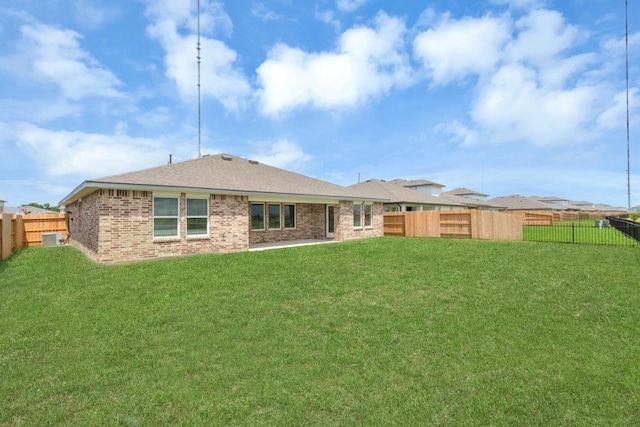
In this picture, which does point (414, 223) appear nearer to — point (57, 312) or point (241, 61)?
point (241, 61)

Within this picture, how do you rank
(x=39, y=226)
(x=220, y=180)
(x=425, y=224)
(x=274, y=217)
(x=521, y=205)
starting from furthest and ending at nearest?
(x=521, y=205) → (x=425, y=224) → (x=39, y=226) → (x=274, y=217) → (x=220, y=180)

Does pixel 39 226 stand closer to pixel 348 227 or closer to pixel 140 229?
pixel 140 229

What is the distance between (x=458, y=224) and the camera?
1920cm

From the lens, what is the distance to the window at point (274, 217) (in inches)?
685

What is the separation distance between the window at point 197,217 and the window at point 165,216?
0.47 m

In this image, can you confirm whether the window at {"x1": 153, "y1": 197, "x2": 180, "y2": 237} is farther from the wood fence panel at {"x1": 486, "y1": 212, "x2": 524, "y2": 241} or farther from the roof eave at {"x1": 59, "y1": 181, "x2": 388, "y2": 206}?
the wood fence panel at {"x1": 486, "y1": 212, "x2": 524, "y2": 241}

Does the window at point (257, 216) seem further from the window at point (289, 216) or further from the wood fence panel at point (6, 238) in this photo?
the wood fence panel at point (6, 238)

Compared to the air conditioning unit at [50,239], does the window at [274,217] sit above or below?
above

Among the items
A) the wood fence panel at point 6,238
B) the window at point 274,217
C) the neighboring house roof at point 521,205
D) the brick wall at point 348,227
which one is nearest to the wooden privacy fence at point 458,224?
the brick wall at point 348,227

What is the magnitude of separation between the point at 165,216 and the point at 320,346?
29.3 ft

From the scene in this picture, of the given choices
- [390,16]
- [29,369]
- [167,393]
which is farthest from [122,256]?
[390,16]

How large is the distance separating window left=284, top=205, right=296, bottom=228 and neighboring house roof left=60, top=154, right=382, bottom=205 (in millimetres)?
1494

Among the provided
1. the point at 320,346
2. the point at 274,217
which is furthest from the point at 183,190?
the point at 320,346

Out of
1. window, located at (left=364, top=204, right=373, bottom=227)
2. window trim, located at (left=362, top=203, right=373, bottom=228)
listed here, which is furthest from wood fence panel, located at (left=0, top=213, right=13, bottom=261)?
window, located at (left=364, top=204, right=373, bottom=227)
